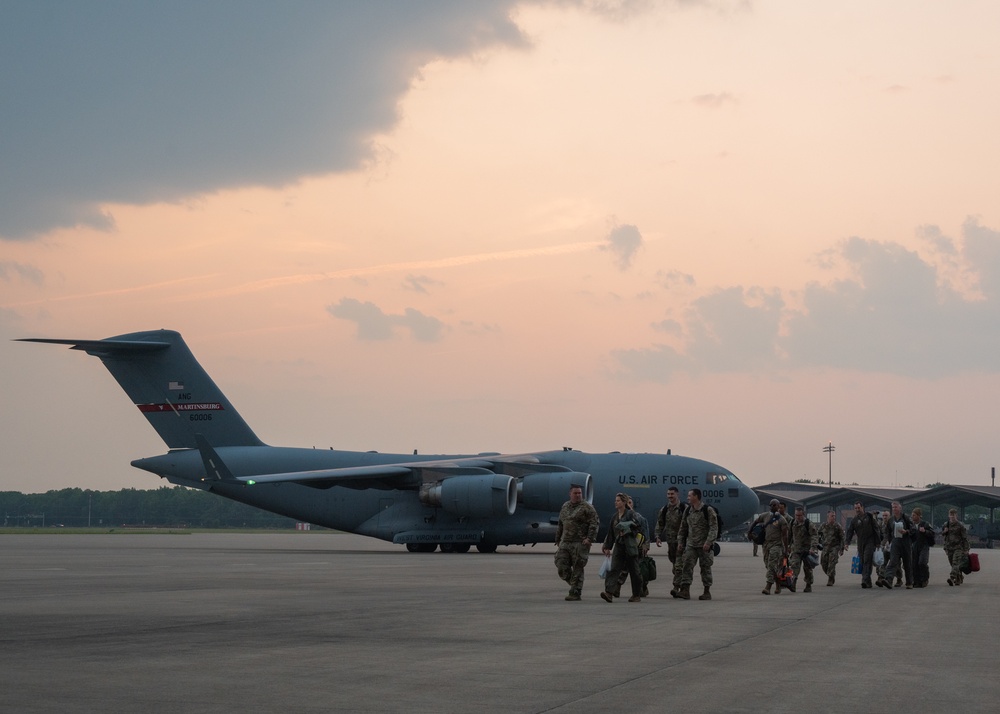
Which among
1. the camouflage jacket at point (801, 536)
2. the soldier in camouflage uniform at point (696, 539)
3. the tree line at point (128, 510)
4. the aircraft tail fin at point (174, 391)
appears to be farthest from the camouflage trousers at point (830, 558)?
the tree line at point (128, 510)

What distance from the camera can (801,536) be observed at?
22.5 meters

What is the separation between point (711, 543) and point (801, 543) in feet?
12.8

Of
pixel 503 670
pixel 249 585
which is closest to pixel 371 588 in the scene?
pixel 249 585

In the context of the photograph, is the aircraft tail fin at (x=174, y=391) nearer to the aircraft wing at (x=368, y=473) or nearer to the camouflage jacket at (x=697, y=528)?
the aircraft wing at (x=368, y=473)

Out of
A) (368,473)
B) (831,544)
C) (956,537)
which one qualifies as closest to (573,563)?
(831,544)

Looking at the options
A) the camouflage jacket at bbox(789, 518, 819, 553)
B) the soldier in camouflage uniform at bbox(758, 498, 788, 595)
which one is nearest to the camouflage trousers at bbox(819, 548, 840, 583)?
the camouflage jacket at bbox(789, 518, 819, 553)

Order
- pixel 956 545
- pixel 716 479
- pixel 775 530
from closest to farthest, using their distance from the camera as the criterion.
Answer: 1. pixel 775 530
2. pixel 956 545
3. pixel 716 479

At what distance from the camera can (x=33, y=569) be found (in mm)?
27641

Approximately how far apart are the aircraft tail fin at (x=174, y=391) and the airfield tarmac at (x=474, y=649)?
22.9m

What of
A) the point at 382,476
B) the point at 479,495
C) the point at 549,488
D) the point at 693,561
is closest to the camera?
the point at 693,561

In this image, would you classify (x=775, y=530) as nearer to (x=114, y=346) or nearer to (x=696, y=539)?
(x=696, y=539)

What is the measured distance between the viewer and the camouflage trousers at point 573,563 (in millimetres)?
19156

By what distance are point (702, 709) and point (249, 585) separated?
48.7ft

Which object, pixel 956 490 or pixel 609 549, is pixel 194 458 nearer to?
pixel 609 549
